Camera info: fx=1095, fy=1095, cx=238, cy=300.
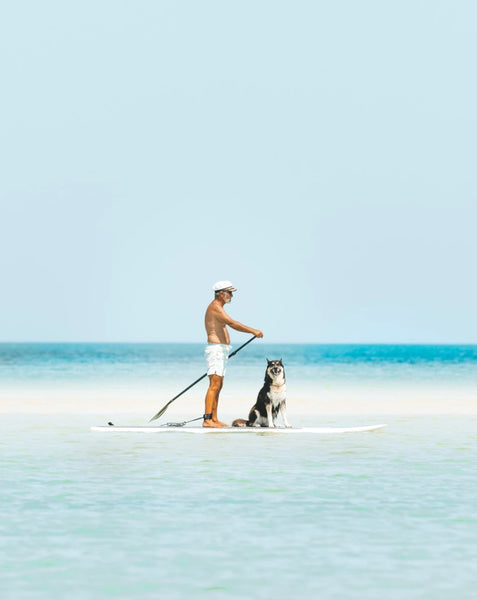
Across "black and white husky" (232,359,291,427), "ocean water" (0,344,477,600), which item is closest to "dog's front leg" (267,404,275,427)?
"black and white husky" (232,359,291,427)

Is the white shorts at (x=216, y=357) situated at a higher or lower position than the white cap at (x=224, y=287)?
lower

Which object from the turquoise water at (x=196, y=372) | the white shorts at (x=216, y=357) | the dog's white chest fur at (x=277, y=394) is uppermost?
the white shorts at (x=216, y=357)

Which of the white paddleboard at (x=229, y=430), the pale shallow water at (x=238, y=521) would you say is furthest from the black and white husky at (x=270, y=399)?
the pale shallow water at (x=238, y=521)

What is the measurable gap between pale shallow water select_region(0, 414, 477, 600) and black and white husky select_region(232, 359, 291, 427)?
0.85 meters

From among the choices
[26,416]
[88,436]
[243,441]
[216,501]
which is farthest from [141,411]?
[216,501]

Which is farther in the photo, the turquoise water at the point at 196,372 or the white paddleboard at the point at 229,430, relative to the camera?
the turquoise water at the point at 196,372

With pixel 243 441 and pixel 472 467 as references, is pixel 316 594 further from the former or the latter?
pixel 243 441

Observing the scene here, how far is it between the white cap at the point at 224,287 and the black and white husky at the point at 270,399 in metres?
1.23

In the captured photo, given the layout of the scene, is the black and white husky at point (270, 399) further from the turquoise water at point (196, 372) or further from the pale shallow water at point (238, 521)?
the turquoise water at point (196, 372)

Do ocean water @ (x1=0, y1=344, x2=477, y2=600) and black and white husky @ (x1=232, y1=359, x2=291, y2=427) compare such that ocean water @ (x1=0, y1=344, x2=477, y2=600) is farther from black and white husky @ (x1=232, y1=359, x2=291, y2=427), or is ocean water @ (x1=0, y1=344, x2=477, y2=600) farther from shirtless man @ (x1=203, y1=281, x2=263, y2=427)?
shirtless man @ (x1=203, y1=281, x2=263, y2=427)

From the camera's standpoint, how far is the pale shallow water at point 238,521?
6777 millimetres

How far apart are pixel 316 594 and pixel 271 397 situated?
8669 millimetres

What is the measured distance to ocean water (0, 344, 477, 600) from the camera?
6785 millimetres

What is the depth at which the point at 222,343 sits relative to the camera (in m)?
15.5
